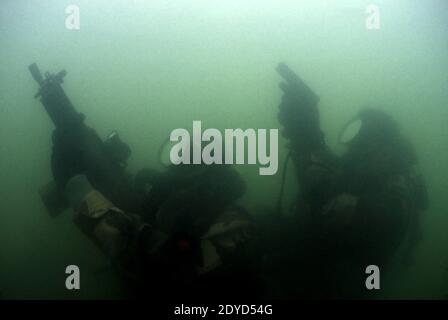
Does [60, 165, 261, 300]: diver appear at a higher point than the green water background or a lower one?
lower

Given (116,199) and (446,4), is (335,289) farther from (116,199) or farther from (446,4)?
(446,4)

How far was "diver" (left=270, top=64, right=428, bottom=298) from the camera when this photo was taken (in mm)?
1462

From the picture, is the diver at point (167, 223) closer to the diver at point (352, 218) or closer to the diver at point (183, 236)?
the diver at point (183, 236)

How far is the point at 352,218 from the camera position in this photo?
1.46 m

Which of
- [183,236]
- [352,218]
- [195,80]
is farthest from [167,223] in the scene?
[352,218]

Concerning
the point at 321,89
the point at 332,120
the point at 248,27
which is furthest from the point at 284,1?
the point at 332,120

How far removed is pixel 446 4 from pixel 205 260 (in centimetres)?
110

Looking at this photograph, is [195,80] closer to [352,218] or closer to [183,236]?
[183,236]

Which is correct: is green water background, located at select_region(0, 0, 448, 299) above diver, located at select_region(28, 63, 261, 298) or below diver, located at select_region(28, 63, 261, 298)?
above

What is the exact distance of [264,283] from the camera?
4.77 ft

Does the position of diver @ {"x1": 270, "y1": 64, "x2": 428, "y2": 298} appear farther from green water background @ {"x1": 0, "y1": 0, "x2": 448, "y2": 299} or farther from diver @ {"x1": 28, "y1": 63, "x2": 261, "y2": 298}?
diver @ {"x1": 28, "y1": 63, "x2": 261, "y2": 298}

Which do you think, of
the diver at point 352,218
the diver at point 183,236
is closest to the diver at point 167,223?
the diver at point 183,236

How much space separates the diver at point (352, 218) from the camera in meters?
1.46

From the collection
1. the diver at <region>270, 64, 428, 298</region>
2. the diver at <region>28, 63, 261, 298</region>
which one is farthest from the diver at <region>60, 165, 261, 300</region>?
the diver at <region>270, 64, 428, 298</region>
